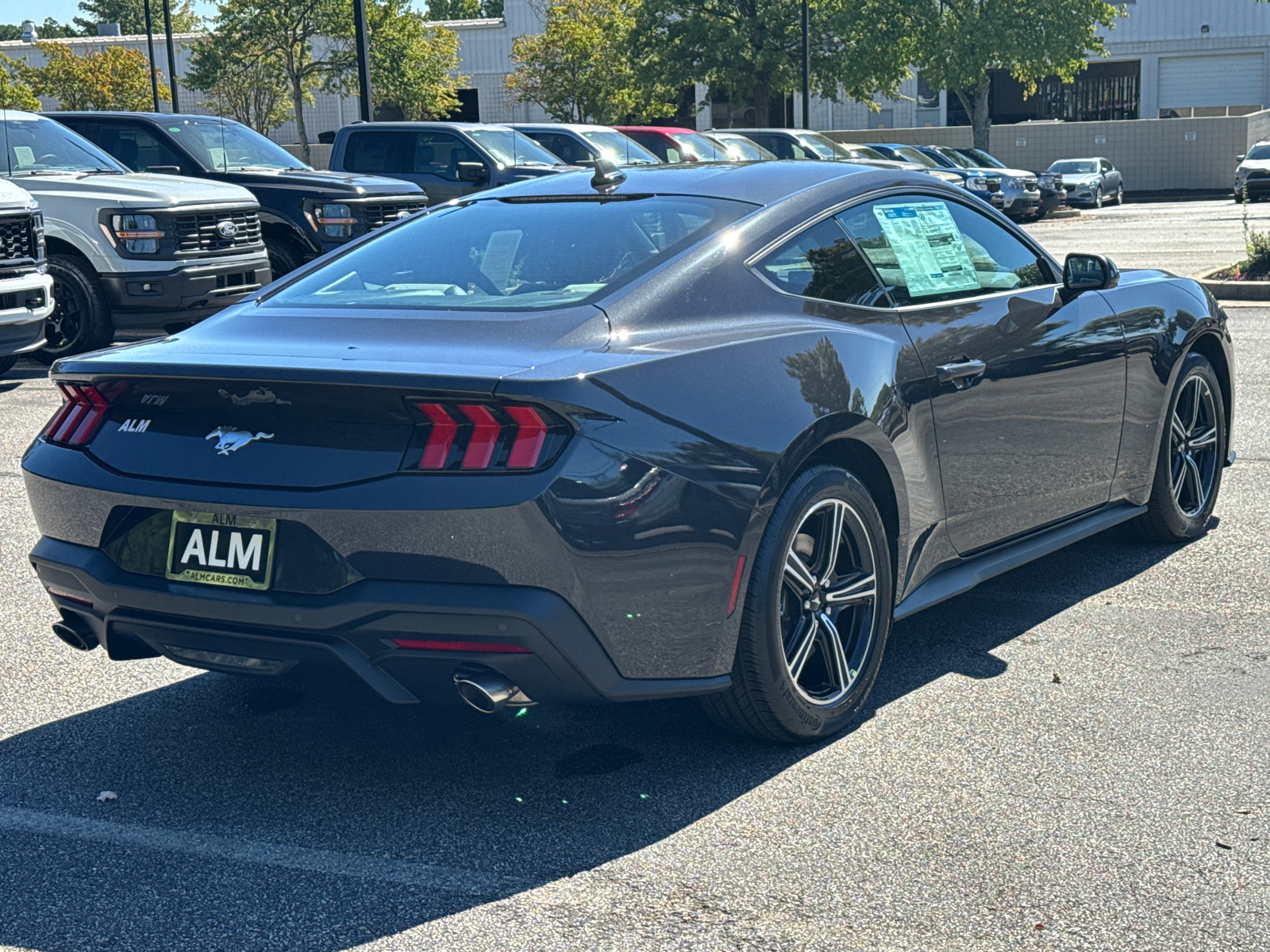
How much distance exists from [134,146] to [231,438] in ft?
40.9

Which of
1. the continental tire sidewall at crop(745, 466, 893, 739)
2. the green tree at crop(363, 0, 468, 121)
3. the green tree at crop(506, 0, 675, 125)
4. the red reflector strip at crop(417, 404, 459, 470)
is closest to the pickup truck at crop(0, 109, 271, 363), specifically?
the continental tire sidewall at crop(745, 466, 893, 739)

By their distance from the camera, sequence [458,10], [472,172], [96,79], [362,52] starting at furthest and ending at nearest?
[458,10], [96,79], [362,52], [472,172]

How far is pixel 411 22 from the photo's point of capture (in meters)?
47.8

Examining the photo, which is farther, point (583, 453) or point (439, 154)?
point (439, 154)

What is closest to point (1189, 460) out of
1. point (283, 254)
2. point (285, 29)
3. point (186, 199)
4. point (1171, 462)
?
point (1171, 462)

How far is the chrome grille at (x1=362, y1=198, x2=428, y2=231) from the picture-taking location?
1474cm

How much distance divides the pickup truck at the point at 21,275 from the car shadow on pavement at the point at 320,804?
6.26m

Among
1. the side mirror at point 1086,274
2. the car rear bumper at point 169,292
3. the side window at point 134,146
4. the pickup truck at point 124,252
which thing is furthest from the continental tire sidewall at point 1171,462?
the side window at point 134,146

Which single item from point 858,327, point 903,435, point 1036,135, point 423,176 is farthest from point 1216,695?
point 1036,135

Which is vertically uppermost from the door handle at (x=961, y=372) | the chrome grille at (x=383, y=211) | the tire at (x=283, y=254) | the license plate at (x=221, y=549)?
the chrome grille at (x=383, y=211)

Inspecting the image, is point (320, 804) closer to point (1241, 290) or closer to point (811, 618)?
point (811, 618)

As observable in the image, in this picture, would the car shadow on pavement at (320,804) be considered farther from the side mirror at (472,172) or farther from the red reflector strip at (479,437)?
the side mirror at (472,172)

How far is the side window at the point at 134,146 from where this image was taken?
587 inches

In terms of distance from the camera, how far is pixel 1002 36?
42.1 meters
